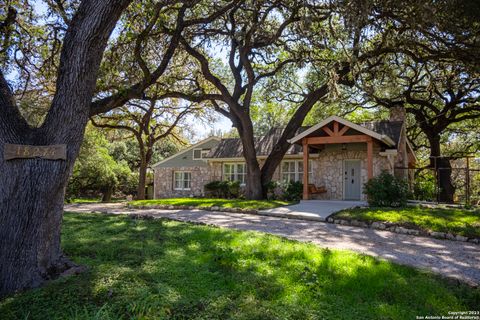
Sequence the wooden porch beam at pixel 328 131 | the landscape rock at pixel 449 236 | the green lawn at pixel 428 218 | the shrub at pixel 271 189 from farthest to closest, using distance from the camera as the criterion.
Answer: the shrub at pixel 271 189 → the wooden porch beam at pixel 328 131 → the green lawn at pixel 428 218 → the landscape rock at pixel 449 236

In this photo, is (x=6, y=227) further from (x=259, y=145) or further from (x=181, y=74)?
(x=259, y=145)

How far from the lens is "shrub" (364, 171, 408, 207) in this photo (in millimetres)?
12406

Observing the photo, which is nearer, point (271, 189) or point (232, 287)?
point (232, 287)

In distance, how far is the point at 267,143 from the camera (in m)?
21.2

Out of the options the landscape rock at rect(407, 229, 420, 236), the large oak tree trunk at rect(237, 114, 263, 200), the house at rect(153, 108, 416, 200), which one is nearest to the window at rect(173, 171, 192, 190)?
the house at rect(153, 108, 416, 200)

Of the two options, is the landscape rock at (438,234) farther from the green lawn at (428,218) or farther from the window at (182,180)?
the window at (182,180)

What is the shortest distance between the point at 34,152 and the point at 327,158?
1544 centimetres

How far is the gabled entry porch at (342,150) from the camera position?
592 inches

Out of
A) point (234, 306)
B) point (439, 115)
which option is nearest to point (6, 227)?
point (234, 306)

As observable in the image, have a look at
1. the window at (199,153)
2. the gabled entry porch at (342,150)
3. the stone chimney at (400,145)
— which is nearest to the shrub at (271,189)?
the gabled entry porch at (342,150)

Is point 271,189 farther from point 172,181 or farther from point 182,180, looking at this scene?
point 172,181

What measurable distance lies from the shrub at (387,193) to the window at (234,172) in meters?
9.90

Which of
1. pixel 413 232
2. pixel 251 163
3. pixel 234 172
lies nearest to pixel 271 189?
pixel 251 163

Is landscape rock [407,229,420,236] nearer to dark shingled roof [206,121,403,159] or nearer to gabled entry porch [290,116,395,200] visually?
gabled entry porch [290,116,395,200]
